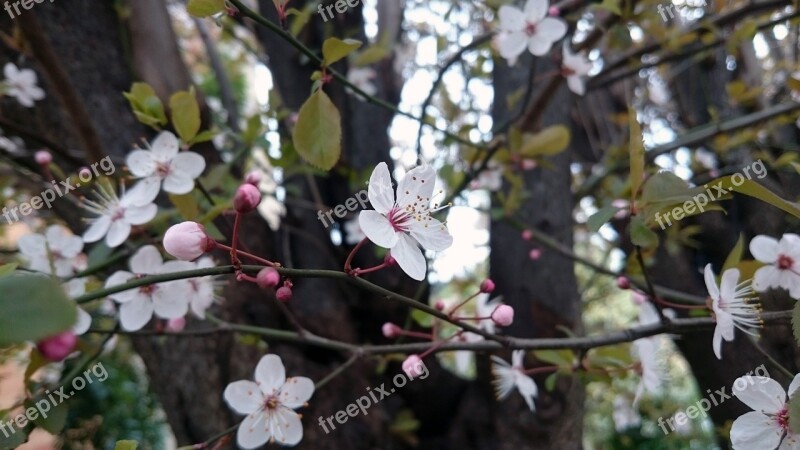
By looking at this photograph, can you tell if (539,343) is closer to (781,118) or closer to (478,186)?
(478,186)

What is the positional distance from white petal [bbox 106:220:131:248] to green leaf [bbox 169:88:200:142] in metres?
0.15

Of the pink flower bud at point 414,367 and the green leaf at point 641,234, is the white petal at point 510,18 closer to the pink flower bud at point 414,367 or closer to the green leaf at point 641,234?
the green leaf at point 641,234

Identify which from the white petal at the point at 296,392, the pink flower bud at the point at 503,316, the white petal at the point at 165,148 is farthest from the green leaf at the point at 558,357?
the white petal at the point at 165,148

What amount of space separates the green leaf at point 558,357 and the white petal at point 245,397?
0.41 metres

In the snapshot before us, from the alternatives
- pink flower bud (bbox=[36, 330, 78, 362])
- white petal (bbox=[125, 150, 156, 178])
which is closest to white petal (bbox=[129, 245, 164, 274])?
white petal (bbox=[125, 150, 156, 178])

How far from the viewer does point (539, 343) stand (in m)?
0.70

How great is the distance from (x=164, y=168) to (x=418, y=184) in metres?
0.40

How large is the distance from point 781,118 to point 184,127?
54.4 inches

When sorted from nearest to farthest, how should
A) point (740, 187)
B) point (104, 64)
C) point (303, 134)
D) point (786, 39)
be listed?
1. point (740, 187)
2. point (303, 134)
3. point (104, 64)
4. point (786, 39)

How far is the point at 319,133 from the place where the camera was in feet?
2.21

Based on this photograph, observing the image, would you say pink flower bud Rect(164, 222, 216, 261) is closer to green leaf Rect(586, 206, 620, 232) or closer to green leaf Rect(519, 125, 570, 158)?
green leaf Rect(586, 206, 620, 232)

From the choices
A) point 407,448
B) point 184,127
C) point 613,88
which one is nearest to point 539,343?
Answer: point 184,127

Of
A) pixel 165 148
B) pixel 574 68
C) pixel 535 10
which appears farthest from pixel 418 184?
pixel 574 68

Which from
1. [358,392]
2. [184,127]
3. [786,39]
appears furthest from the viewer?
[786,39]
